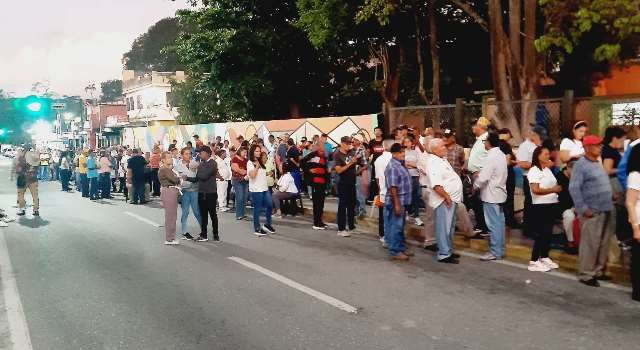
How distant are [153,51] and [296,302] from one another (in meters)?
80.6

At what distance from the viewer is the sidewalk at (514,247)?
8.05 meters

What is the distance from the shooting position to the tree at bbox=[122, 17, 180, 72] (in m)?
78.9

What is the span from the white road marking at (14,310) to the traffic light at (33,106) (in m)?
19.4

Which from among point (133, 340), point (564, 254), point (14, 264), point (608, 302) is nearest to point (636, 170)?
point (608, 302)

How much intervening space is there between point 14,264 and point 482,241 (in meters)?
7.68

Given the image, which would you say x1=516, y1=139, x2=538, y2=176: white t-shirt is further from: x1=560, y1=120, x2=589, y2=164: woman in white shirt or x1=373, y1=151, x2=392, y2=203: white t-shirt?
x1=373, y1=151, x2=392, y2=203: white t-shirt

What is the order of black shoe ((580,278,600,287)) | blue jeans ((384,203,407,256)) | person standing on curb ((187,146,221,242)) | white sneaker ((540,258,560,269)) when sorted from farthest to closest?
person standing on curb ((187,146,221,242))
blue jeans ((384,203,407,256))
white sneaker ((540,258,560,269))
black shoe ((580,278,600,287))

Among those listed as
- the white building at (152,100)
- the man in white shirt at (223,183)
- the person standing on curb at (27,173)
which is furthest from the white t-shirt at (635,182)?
the white building at (152,100)

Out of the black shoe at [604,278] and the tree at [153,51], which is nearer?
the black shoe at [604,278]

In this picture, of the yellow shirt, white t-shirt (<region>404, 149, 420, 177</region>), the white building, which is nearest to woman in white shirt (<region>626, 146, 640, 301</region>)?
white t-shirt (<region>404, 149, 420, 177</region>)

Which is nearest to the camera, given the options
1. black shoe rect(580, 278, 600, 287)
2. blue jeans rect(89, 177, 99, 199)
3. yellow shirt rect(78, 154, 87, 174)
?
black shoe rect(580, 278, 600, 287)

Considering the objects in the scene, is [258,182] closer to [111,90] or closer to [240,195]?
[240,195]

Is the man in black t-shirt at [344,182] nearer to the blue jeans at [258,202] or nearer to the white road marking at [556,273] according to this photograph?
the blue jeans at [258,202]

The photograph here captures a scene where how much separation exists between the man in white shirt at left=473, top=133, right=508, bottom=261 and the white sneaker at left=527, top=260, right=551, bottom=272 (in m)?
0.80
